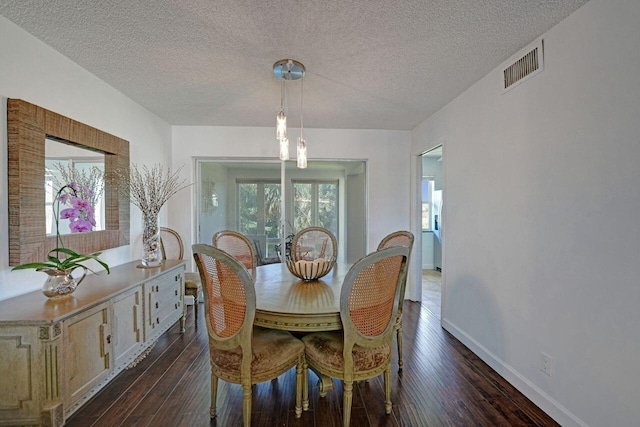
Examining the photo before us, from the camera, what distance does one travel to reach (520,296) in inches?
83.3

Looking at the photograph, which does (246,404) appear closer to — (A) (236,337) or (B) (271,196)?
(A) (236,337)

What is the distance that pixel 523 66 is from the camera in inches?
81.6

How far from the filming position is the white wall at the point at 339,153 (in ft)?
13.4

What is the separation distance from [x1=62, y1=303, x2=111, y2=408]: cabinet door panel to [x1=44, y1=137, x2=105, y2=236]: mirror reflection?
0.64 meters

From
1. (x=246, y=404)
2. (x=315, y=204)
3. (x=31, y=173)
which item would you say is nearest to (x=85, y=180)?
(x=31, y=173)

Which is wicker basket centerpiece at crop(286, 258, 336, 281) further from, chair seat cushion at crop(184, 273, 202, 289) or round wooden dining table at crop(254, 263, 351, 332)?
chair seat cushion at crop(184, 273, 202, 289)

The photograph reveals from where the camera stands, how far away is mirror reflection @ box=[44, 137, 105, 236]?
202cm

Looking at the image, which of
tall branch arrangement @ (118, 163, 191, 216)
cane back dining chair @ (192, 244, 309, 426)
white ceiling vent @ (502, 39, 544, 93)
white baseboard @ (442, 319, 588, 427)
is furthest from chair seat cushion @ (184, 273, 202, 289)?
white ceiling vent @ (502, 39, 544, 93)

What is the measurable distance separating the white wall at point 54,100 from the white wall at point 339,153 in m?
0.80

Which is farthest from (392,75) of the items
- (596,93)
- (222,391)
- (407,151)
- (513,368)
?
(222,391)

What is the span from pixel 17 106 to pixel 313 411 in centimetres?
268

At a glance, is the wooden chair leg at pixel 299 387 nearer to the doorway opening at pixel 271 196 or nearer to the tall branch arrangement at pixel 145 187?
the tall branch arrangement at pixel 145 187

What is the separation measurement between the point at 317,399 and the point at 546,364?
1523 mm

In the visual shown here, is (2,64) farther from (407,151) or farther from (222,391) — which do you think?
(407,151)
